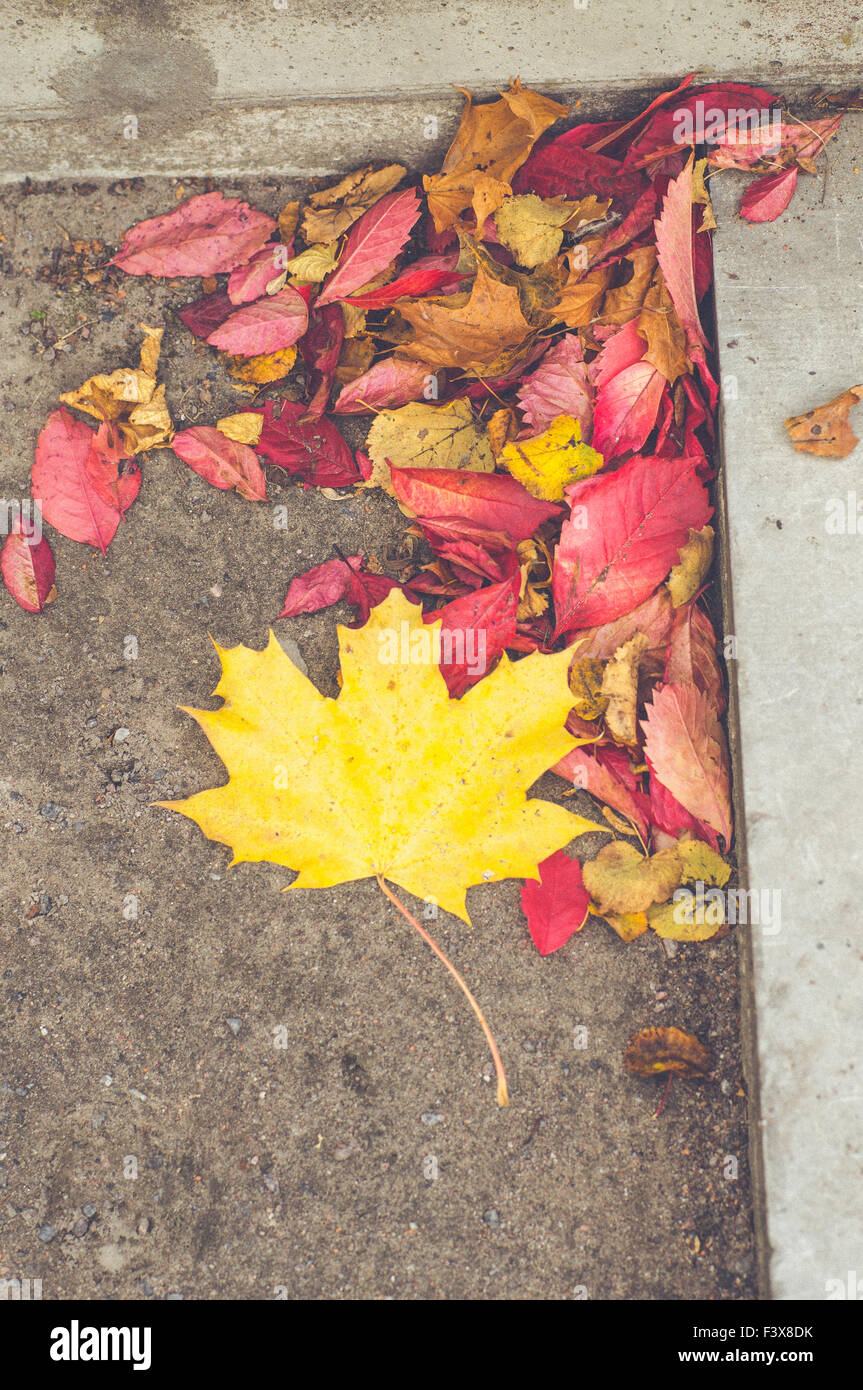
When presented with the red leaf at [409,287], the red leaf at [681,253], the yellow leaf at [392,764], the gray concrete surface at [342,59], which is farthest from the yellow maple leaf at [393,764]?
the gray concrete surface at [342,59]

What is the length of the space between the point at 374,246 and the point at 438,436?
503 millimetres

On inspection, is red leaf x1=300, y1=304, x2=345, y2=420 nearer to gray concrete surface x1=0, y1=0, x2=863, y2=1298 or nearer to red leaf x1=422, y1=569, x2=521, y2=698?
gray concrete surface x1=0, y1=0, x2=863, y2=1298

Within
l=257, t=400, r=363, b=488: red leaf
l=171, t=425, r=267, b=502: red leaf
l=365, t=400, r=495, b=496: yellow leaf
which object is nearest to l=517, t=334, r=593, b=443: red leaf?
l=365, t=400, r=495, b=496: yellow leaf

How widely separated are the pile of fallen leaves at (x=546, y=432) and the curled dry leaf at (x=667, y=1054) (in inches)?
9.3

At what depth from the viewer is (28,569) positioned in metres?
2.19

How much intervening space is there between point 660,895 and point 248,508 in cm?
140

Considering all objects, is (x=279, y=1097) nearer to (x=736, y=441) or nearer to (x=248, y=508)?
(x=248, y=508)

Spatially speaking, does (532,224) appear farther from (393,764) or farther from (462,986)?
(462,986)

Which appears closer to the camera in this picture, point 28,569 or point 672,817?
point 672,817

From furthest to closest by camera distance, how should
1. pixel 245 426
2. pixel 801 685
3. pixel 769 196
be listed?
1. pixel 245 426
2. pixel 769 196
3. pixel 801 685

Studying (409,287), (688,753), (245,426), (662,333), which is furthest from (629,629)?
(245,426)

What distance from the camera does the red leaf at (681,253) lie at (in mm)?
1953

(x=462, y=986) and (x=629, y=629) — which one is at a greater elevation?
(x=629, y=629)

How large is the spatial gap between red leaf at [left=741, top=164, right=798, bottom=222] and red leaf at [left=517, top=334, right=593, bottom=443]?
547 millimetres
